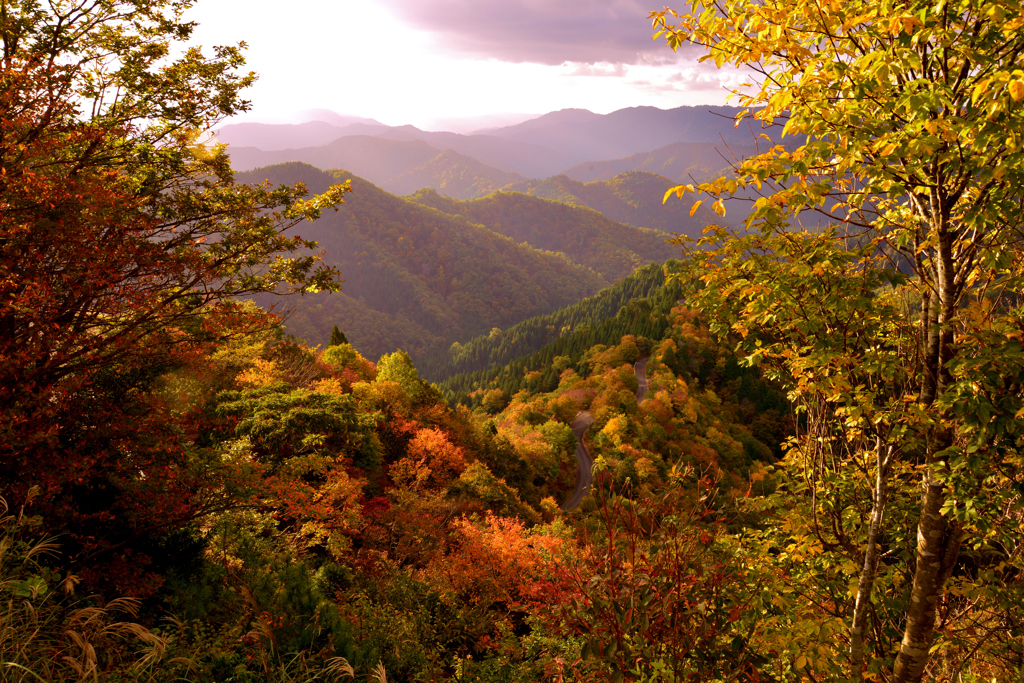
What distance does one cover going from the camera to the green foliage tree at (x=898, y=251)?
11.9 ft

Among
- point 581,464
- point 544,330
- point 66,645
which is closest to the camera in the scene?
point 66,645

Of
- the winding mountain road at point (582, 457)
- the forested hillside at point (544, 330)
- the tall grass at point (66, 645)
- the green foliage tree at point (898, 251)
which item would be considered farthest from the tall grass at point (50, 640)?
the forested hillside at point (544, 330)

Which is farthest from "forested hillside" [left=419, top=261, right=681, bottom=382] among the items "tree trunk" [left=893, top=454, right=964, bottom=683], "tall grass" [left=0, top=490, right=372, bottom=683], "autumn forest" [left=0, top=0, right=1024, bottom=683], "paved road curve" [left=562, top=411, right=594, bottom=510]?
"tree trunk" [left=893, top=454, right=964, bottom=683]

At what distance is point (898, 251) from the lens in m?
5.06

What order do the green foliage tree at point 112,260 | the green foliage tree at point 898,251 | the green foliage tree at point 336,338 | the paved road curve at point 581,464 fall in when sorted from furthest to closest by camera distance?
the paved road curve at point 581,464
the green foliage tree at point 336,338
the green foliage tree at point 112,260
the green foliage tree at point 898,251

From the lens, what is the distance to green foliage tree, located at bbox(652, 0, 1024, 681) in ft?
11.9

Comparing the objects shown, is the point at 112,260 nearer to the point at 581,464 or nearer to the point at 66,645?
the point at 66,645

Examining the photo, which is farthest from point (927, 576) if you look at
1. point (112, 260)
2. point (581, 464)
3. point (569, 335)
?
point (569, 335)

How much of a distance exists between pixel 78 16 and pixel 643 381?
7388cm

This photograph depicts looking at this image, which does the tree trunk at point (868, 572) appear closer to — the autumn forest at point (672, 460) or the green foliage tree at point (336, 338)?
the autumn forest at point (672, 460)

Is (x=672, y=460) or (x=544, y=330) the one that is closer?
(x=672, y=460)

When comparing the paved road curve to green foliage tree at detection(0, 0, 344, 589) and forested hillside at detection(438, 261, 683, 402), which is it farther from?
green foliage tree at detection(0, 0, 344, 589)

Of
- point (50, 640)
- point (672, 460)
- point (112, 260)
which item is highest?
point (112, 260)

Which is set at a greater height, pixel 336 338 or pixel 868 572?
pixel 868 572
